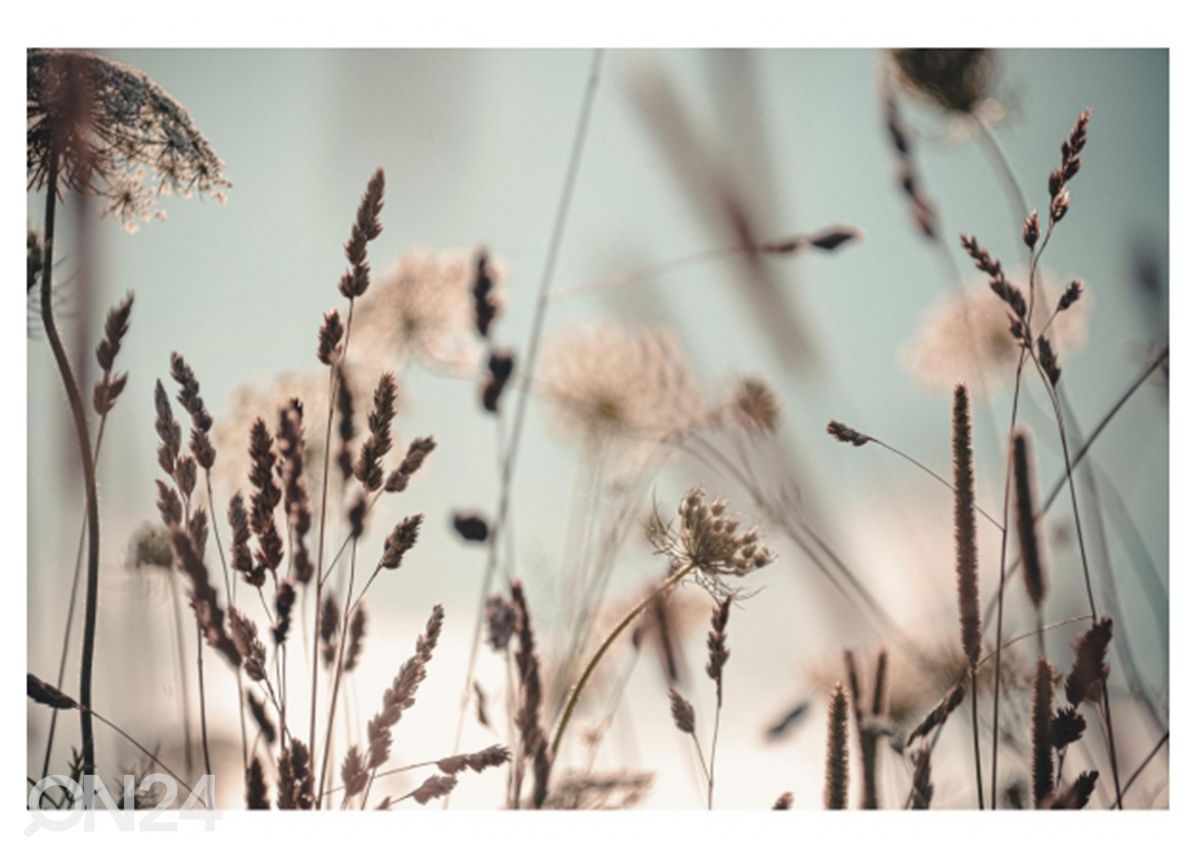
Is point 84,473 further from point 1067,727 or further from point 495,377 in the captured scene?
point 1067,727

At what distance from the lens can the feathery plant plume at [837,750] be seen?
1357mm

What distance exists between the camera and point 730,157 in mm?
1706

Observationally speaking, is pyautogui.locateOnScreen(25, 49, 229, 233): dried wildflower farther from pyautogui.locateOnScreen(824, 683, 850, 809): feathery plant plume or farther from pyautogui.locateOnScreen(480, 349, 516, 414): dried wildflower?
pyautogui.locateOnScreen(824, 683, 850, 809): feathery plant plume

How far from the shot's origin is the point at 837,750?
1.38 m

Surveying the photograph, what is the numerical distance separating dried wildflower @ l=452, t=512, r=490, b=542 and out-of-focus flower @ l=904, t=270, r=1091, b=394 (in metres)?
0.77

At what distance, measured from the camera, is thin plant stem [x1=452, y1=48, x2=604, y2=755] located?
1653mm

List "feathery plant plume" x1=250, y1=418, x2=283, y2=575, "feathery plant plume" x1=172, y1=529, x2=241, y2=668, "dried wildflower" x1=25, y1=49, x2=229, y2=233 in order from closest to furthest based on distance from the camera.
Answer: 1. "feathery plant plume" x1=172, y1=529, x2=241, y2=668
2. "feathery plant plume" x1=250, y1=418, x2=283, y2=575
3. "dried wildflower" x1=25, y1=49, x2=229, y2=233

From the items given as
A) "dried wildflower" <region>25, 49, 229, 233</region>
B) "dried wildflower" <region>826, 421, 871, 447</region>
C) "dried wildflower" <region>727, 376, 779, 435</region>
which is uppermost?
"dried wildflower" <region>25, 49, 229, 233</region>

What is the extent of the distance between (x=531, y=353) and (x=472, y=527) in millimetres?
322

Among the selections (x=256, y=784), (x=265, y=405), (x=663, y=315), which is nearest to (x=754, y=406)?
(x=663, y=315)

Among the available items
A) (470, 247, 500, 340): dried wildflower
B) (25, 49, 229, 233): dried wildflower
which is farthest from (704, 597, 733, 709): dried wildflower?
(25, 49, 229, 233): dried wildflower

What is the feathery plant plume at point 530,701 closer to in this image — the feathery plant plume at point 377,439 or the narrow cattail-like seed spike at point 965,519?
the feathery plant plume at point 377,439
